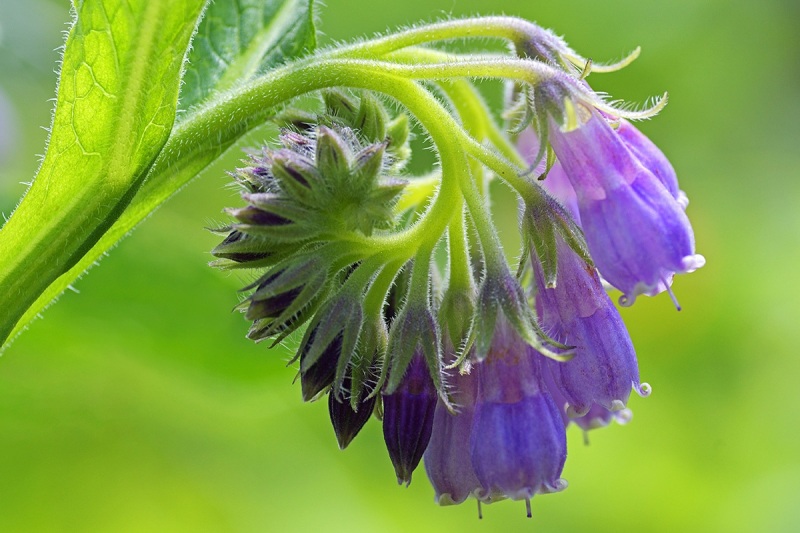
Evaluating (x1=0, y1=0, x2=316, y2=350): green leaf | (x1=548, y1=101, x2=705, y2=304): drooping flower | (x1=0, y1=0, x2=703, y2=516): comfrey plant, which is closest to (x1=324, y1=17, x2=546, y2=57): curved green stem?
(x1=0, y1=0, x2=703, y2=516): comfrey plant

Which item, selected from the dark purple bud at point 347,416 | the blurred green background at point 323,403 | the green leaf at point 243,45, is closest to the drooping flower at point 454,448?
the dark purple bud at point 347,416

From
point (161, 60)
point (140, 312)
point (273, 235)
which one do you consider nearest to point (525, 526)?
point (140, 312)

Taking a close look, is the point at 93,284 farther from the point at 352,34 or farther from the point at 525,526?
the point at 352,34

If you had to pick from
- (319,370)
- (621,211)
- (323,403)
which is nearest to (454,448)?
(319,370)

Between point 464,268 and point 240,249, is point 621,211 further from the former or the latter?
point 240,249

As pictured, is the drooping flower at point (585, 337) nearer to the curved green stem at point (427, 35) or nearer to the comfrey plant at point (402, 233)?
the comfrey plant at point (402, 233)
